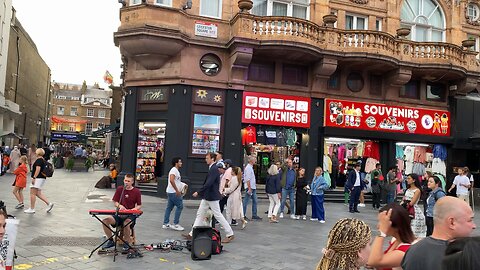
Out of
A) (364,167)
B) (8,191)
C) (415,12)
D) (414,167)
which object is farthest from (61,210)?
(415,12)

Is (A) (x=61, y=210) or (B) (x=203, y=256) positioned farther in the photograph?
(A) (x=61, y=210)

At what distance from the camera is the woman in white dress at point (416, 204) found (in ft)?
23.2

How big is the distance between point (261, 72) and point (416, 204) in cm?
1163

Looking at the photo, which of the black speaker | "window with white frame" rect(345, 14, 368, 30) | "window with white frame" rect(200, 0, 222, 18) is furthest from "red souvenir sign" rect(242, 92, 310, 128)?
the black speaker

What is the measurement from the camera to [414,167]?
67.5 ft

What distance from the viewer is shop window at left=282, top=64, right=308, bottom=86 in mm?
18703

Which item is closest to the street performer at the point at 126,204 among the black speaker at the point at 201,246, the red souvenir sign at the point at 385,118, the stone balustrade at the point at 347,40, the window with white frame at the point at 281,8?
the black speaker at the point at 201,246

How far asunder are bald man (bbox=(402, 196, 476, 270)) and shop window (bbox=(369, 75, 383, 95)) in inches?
724

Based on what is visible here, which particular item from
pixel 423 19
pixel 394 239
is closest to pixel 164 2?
pixel 423 19

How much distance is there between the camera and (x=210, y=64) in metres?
17.9

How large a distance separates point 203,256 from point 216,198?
1.78 meters

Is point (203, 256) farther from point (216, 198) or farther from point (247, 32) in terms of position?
point (247, 32)

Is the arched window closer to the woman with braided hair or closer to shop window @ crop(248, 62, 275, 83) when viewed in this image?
shop window @ crop(248, 62, 275, 83)

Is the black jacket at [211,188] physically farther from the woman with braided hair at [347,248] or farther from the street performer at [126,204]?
the woman with braided hair at [347,248]
